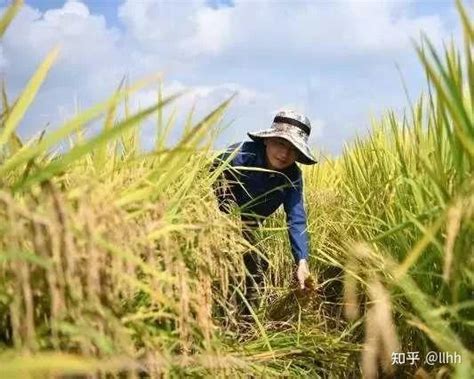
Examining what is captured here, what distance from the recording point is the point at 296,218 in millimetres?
3133

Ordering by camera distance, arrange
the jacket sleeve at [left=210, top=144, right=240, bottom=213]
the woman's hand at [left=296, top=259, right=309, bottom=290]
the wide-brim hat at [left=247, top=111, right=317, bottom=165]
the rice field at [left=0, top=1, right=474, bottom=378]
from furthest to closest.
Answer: the wide-brim hat at [left=247, top=111, right=317, bottom=165], the woman's hand at [left=296, top=259, right=309, bottom=290], the jacket sleeve at [left=210, top=144, right=240, bottom=213], the rice field at [left=0, top=1, right=474, bottom=378]

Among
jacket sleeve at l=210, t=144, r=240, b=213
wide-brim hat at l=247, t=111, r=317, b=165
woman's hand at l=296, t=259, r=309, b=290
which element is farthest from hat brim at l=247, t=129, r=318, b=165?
woman's hand at l=296, t=259, r=309, b=290

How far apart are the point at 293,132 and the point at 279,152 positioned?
0.32 feet

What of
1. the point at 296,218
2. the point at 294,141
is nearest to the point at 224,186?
the point at 294,141

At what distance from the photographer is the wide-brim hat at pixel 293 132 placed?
299cm

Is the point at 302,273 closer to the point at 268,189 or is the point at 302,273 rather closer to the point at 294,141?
the point at 268,189

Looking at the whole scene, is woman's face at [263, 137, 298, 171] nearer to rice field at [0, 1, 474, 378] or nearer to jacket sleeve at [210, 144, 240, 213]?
jacket sleeve at [210, 144, 240, 213]

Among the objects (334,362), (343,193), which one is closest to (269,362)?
(334,362)

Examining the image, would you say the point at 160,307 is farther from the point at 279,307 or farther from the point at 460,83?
the point at 279,307

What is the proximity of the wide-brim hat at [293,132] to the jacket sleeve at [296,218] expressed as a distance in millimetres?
134

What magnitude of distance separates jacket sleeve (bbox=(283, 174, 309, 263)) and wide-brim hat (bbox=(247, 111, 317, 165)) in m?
0.13

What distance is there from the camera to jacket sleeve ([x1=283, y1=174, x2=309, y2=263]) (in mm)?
3043

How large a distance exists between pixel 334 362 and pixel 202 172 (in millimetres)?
760

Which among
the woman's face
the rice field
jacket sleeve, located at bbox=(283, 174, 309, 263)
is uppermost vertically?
the woman's face
